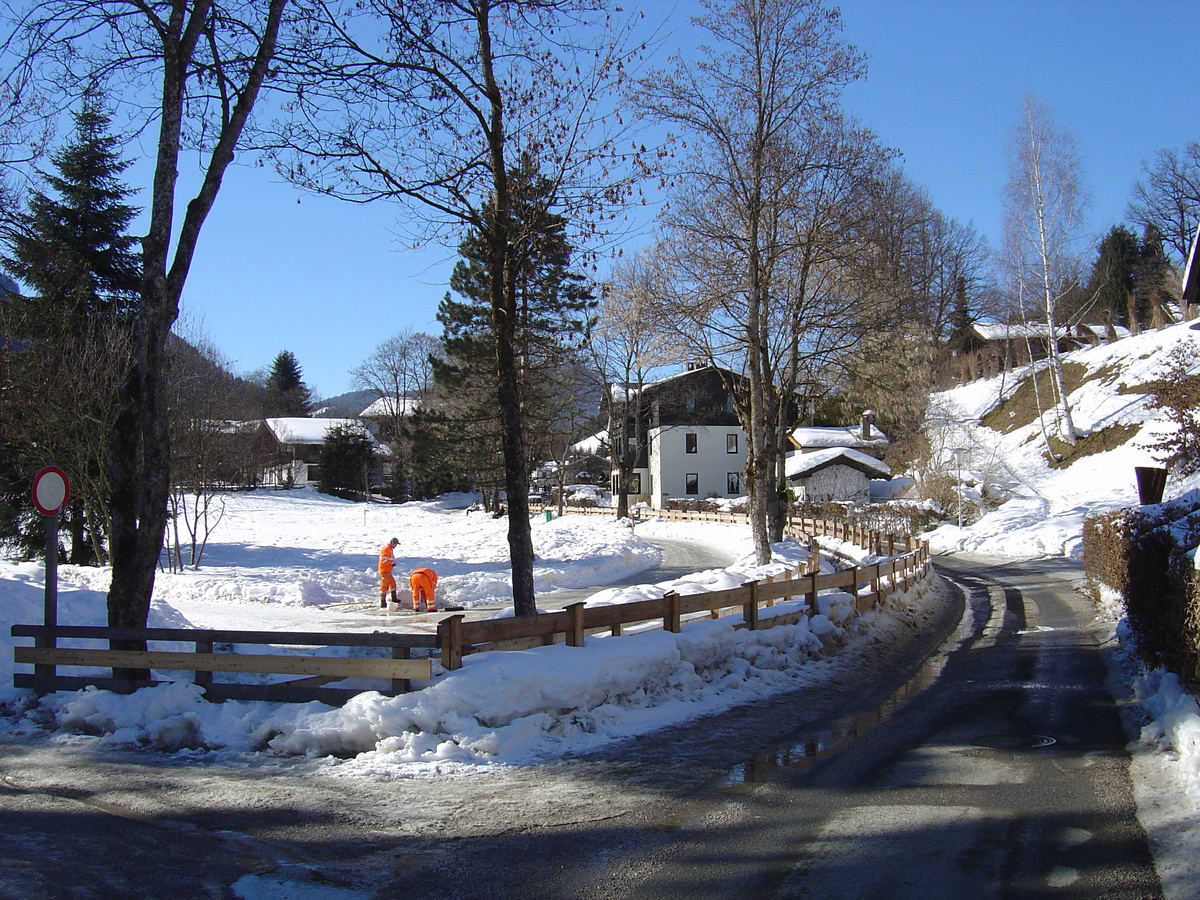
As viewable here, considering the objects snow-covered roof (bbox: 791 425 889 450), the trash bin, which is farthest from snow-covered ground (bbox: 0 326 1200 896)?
snow-covered roof (bbox: 791 425 889 450)

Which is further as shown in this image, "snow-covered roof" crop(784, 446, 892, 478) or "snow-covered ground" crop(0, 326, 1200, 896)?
"snow-covered roof" crop(784, 446, 892, 478)

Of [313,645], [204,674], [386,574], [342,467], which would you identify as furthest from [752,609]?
[342,467]

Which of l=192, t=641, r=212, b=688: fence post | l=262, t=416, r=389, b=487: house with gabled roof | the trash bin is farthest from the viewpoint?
l=262, t=416, r=389, b=487: house with gabled roof

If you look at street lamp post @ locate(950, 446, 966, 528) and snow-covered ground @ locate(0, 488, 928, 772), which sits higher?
street lamp post @ locate(950, 446, 966, 528)

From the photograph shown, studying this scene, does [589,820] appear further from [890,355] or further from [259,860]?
[890,355]

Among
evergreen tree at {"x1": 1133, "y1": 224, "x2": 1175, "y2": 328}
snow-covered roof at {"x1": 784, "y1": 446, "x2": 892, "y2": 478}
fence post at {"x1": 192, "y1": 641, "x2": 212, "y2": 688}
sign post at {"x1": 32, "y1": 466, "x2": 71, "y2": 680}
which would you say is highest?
evergreen tree at {"x1": 1133, "y1": 224, "x2": 1175, "y2": 328}

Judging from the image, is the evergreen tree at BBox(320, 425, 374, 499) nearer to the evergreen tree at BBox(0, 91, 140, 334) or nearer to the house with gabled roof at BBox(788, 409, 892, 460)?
the house with gabled roof at BBox(788, 409, 892, 460)

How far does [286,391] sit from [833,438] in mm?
74533

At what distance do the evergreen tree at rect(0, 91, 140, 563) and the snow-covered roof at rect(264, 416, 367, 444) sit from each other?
56.3 m

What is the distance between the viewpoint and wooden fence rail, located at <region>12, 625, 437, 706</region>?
8062 millimetres

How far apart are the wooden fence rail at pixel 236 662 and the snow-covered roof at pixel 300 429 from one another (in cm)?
7438

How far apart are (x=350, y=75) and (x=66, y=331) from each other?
42.6ft

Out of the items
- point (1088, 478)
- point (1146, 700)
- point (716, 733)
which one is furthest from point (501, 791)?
point (1088, 478)

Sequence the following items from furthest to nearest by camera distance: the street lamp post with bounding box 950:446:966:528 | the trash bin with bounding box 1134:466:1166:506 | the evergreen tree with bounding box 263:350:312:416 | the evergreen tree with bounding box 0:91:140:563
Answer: the evergreen tree with bounding box 263:350:312:416, the street lamp post with bounding box 950:446:966:528, the evergreen tree with bounding box 0:91:140:563, the trash bin with bounding box 1134:466:1166:506
